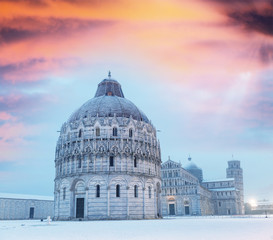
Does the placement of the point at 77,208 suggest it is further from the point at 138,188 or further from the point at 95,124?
the point at 95,124

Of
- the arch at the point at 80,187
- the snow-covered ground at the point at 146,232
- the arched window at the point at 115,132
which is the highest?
the arched window at the point at 115,132

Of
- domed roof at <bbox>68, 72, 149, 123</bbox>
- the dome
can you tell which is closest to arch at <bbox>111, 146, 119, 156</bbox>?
domed roof at <bbox>68, 72, 149, 123</bbox>

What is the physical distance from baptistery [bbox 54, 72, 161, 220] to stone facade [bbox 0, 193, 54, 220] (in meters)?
24.7

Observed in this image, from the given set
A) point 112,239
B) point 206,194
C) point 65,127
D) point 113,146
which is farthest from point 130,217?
point 206,194

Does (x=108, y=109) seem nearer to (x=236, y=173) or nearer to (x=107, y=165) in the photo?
(x=107, y=165)

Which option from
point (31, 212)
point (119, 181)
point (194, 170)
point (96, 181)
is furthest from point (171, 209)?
point (96, 181)

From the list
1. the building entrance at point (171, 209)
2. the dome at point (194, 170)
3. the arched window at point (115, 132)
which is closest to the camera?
the arched window at point (115, 132)

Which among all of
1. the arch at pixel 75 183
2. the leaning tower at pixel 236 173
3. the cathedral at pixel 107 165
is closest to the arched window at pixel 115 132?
the cathedral at pixel 107 165

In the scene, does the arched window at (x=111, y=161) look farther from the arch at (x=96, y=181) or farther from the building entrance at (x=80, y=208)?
the building entrance at (x=80, y=208)

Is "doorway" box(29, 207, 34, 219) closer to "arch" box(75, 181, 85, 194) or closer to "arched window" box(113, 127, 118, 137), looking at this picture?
"arch" box(75, 181, 85, 194)

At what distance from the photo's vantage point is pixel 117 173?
50.7 meters

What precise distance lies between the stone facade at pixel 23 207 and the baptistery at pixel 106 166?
2469 centimetres

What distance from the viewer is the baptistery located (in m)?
50.2

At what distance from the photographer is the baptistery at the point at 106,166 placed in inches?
1975
